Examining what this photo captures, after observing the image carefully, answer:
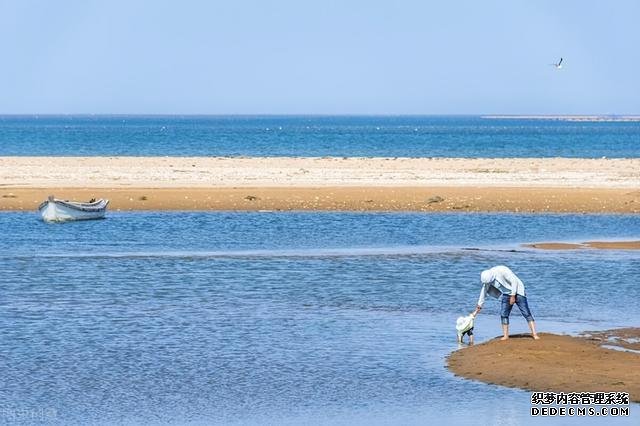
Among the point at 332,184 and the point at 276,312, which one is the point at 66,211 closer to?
the point at 332,184

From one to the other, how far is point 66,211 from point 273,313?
59.0 ft

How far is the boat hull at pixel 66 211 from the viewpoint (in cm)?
3950

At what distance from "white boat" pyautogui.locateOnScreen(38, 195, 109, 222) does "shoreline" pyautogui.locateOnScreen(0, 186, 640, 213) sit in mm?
3819

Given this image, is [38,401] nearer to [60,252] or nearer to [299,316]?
[299,316]

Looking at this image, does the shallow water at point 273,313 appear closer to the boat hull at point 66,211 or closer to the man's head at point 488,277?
the boat hull at point 66,211

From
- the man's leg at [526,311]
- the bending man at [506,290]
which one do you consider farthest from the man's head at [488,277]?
the man's leg at [526,311]

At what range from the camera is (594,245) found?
33.7 meters

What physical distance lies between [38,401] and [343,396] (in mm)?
3906

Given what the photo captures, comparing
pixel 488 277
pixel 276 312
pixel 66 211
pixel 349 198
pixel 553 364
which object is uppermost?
pixel 488 277

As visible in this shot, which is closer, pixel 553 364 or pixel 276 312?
pixel 553 364

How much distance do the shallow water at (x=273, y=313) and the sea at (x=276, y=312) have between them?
0.05 meters

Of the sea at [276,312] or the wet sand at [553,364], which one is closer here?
the sea at [276,312]

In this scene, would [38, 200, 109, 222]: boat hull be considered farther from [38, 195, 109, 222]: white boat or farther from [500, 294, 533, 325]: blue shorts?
[500, 294, 533, 325]: blue shorts

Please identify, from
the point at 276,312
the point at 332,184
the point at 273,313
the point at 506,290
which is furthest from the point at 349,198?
the point at 506,290
